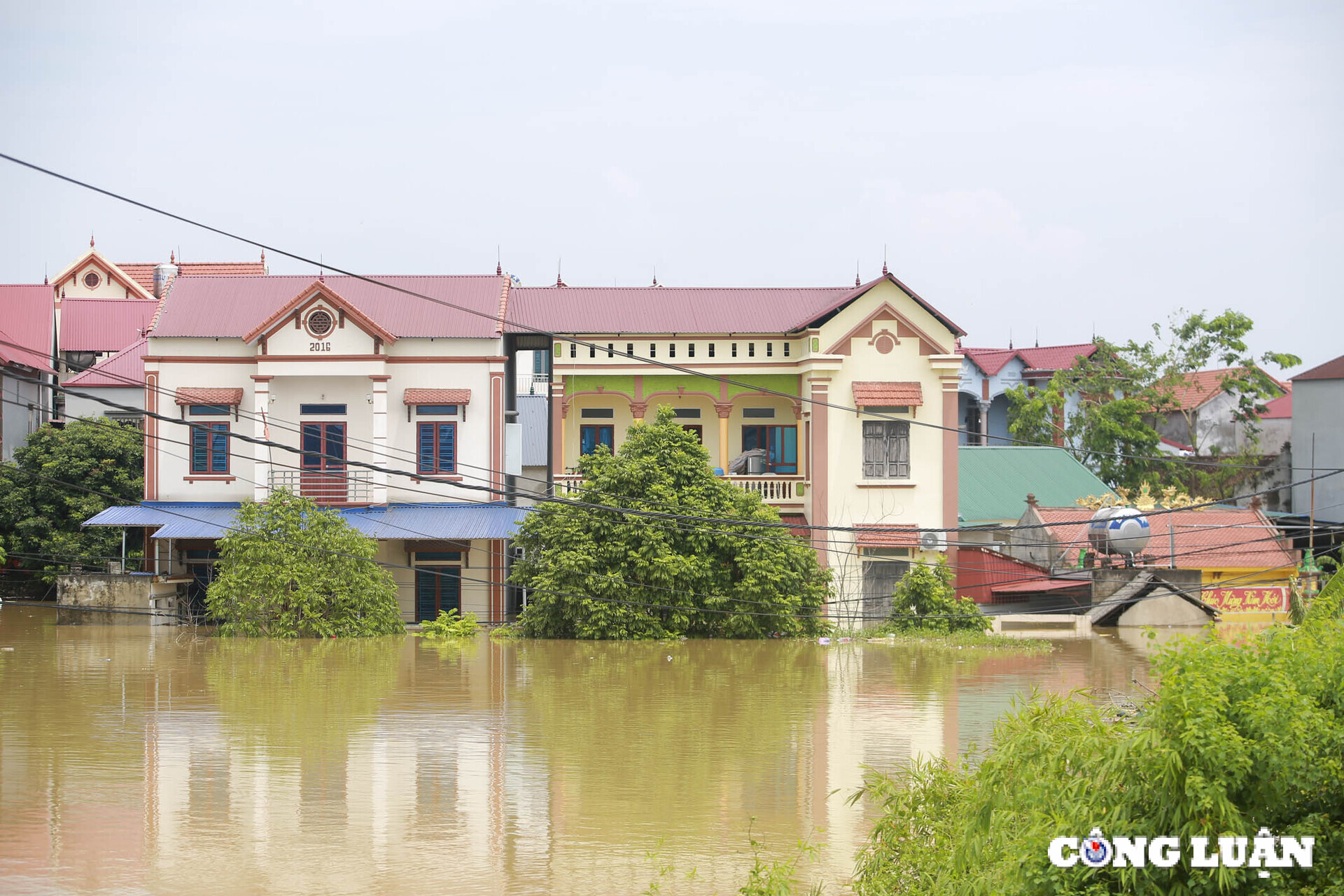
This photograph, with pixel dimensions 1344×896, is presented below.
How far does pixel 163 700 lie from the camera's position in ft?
70.9

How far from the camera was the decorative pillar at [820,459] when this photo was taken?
30.3 metres

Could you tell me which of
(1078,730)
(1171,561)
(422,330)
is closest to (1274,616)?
(1171,561)

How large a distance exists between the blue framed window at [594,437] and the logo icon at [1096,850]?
25646 millimetres

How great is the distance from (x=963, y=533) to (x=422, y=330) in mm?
14656

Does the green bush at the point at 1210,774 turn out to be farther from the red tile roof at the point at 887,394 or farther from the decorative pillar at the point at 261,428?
the decorative pillar at the point at 261,428

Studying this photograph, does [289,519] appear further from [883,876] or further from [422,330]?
[883,876]

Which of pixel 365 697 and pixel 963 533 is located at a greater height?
pixel 963 533

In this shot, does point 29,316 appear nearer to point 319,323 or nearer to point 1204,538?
point 319,323

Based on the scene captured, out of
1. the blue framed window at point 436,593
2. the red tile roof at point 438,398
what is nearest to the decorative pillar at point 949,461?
the red tile roof at point 438,398

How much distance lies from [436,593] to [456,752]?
40.2 ft

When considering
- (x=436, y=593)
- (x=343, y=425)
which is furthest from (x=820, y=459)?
(x=343, y=425)

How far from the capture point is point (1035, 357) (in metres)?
48.7

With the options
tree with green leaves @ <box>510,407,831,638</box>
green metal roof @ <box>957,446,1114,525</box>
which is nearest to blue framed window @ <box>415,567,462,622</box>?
tree with green leaves @ <box>510,407,831,638</box>

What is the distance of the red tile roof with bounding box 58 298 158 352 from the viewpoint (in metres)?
39.8
